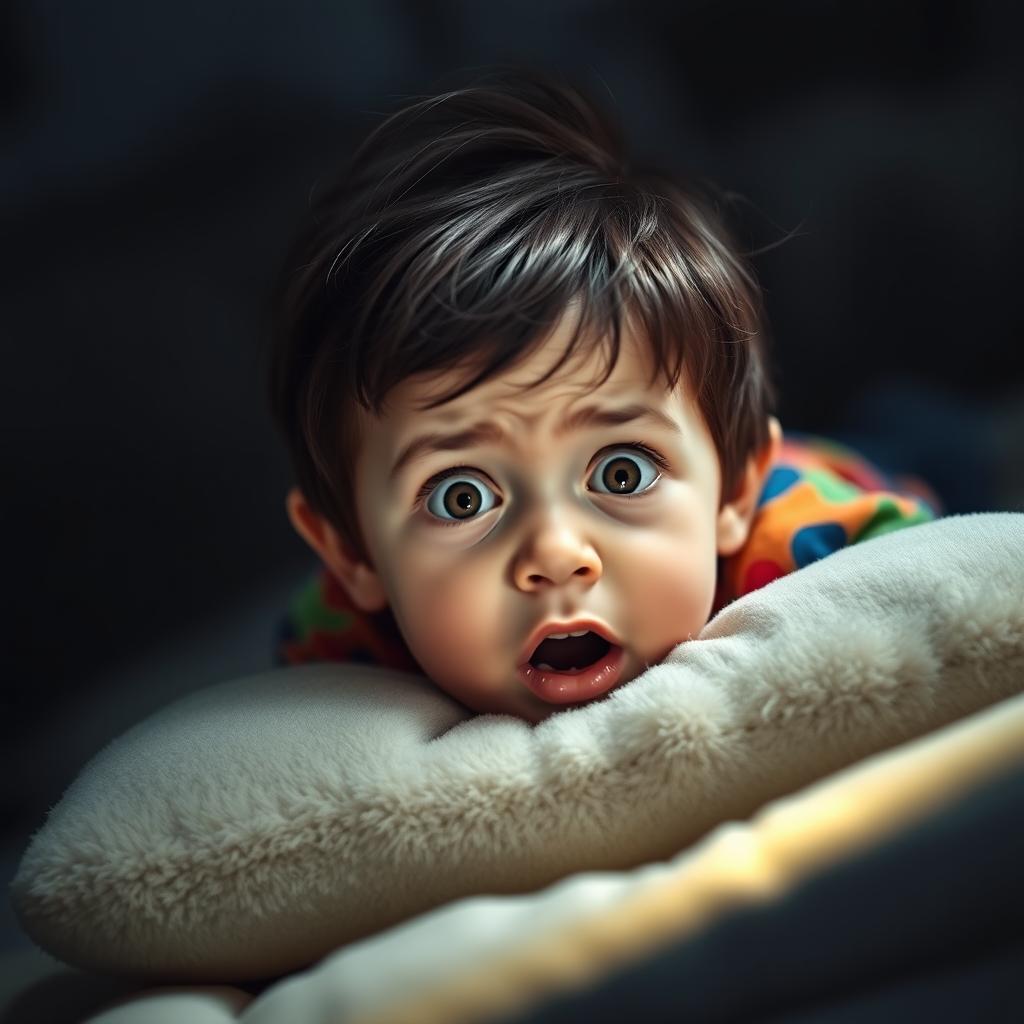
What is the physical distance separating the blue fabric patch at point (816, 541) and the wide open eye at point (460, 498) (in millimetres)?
256

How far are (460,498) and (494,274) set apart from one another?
0.48 ft

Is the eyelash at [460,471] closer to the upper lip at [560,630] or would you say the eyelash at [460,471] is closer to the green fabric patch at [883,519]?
the upper lip at [560,630]

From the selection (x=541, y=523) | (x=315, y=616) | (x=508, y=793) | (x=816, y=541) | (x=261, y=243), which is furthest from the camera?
(x=261, y=243)

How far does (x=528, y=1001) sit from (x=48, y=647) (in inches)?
30.6

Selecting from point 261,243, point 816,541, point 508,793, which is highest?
point 261,243

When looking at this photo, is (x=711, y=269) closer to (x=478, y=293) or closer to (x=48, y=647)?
(x=478, y=293)

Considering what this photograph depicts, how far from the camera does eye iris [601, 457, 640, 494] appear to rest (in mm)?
761

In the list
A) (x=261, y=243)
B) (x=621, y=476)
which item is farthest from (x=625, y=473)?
(x=261, y=243)

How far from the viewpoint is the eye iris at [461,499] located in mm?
763

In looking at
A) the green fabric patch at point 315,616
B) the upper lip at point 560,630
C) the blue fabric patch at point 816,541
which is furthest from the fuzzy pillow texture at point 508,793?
the green fabric patch at point 315,616

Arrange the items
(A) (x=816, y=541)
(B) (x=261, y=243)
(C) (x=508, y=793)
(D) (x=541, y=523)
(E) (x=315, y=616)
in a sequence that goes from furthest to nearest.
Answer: (B) (x=261, y=243) → (E) (x=315, y=616) → (A) (x=816, y=541) → (D) (x=541, y=523) → (C) (x=508, y=793)

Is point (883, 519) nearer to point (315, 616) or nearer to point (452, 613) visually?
point (452, 613)

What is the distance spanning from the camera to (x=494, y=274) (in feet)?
2.41

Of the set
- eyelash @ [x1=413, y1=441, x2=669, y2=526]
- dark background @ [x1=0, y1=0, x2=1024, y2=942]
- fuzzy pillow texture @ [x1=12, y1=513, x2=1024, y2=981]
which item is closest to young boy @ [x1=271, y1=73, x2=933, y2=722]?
eyelash @ [x1=413, y1=441, x2=669, y2=526]
